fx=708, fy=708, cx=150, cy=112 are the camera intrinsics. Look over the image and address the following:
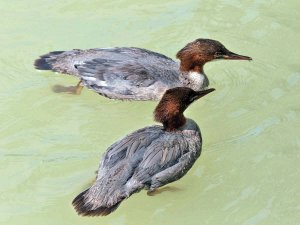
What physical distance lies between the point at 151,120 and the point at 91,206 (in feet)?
5.67

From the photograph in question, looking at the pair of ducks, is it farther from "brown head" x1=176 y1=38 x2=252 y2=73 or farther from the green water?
the green water

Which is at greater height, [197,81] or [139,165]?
[139,165]

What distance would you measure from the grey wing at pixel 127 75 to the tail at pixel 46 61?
43cm

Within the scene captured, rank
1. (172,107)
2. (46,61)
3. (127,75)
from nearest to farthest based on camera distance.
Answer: (172,107), (127,75), (46,61)

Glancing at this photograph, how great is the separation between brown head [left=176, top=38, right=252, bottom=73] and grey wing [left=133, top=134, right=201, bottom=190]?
4.69ft

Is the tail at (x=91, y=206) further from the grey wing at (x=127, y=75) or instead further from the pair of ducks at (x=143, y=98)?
the grey wing at (x=127, y=75)

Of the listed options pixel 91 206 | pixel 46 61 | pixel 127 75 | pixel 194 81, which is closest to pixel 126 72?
pixel 127 75

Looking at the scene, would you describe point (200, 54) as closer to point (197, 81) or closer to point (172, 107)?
point (197, 81)

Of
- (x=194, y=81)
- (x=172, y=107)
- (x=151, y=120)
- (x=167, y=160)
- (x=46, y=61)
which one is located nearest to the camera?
(x=167, y=160)

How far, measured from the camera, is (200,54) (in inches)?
319

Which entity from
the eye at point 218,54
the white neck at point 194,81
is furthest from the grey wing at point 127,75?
the eye at point 218,54

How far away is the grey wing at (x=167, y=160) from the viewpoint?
256 inches

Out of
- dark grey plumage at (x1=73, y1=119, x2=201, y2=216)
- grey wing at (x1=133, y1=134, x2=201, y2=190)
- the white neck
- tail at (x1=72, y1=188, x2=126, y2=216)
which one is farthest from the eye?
tail at (x1=72, y1=188, x2=126, y2=216)

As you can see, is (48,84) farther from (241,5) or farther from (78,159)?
(241,5)
